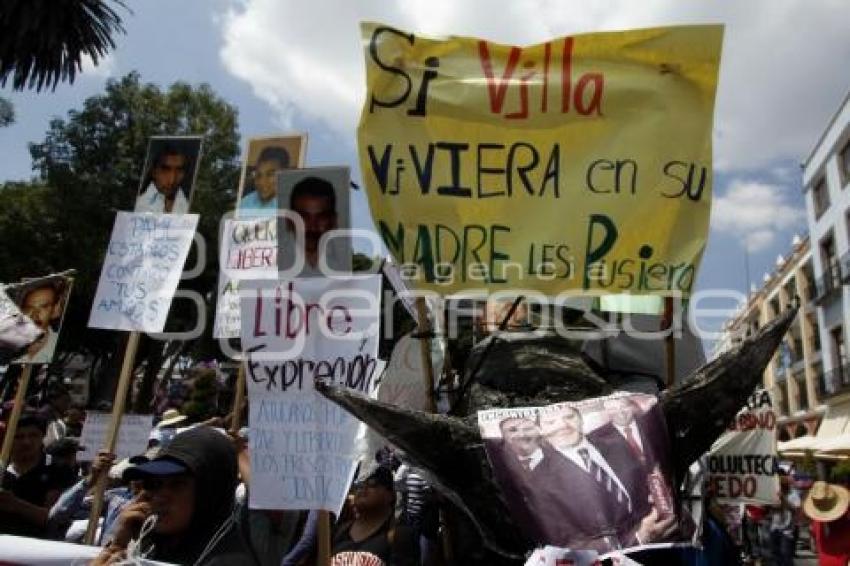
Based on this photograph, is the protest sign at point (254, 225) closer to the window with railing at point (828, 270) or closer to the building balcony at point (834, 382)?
the building balcony at point (834, 382)

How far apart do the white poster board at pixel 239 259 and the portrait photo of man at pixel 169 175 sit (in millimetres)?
438

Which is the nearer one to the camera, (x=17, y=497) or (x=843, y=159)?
(x=17, y=497)

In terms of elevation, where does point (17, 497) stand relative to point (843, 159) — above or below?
below

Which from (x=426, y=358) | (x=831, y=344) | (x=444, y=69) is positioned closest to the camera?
(x=426, y=358)

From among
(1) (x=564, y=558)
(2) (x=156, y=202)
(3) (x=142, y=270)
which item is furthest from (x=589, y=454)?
(2) (x=156, y=202)

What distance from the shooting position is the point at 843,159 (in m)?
37.8

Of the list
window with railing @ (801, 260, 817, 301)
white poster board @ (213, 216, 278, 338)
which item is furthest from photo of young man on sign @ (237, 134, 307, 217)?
window with railing @ (801, 260, 817, 301)

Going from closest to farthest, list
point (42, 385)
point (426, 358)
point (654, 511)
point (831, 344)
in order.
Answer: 1. point (654, 511)
2. point (426, 358)
3. point (42, 385)
4. point (831, 344)

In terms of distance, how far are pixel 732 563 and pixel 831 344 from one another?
146ft

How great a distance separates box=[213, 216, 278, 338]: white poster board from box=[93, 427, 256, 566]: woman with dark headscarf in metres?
3.09

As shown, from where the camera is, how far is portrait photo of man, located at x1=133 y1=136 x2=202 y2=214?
6.23 m

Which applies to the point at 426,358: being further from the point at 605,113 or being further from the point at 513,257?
the point at 605,113

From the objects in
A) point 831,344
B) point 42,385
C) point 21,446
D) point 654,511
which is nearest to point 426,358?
point 654,511

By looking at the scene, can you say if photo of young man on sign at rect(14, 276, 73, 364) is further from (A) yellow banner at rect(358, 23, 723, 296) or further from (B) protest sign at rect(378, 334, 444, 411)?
(A) yellow banner at rect(358, 23, 723, 296)
